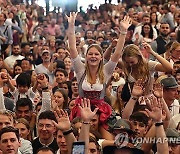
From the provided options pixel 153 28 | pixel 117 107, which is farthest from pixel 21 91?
pixel 153 28

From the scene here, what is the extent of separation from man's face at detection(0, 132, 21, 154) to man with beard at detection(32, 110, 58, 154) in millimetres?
663

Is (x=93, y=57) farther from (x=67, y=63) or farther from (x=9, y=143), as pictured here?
(x=67, y=63)

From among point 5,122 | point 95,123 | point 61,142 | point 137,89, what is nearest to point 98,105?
point 95,123

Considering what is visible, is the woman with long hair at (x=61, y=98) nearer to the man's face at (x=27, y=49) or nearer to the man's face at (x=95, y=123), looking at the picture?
the man's face at (x=95, y=123)

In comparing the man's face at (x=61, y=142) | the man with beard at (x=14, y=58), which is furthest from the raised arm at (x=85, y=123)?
the man with beard at (x=14, y=58)

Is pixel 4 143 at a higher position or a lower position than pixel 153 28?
lower

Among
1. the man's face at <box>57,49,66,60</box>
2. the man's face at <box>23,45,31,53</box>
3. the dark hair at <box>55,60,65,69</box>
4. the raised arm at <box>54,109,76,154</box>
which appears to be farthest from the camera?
the man's face at <box>23,45,31,53</box>

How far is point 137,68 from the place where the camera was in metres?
6.70

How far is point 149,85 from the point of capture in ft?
22.1

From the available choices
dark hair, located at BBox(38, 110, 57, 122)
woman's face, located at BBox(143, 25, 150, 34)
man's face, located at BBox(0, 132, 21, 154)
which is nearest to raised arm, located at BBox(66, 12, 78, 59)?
dark hair, located at BBox(38, 110, 57, 122)

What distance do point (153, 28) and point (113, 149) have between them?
7.37 meters

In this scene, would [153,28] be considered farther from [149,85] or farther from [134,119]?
[134,119]

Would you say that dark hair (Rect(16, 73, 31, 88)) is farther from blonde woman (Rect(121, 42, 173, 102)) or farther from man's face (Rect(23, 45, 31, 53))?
man's face (Rect(23, 45, 31, 53))

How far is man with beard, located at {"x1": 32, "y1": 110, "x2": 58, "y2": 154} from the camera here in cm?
630
